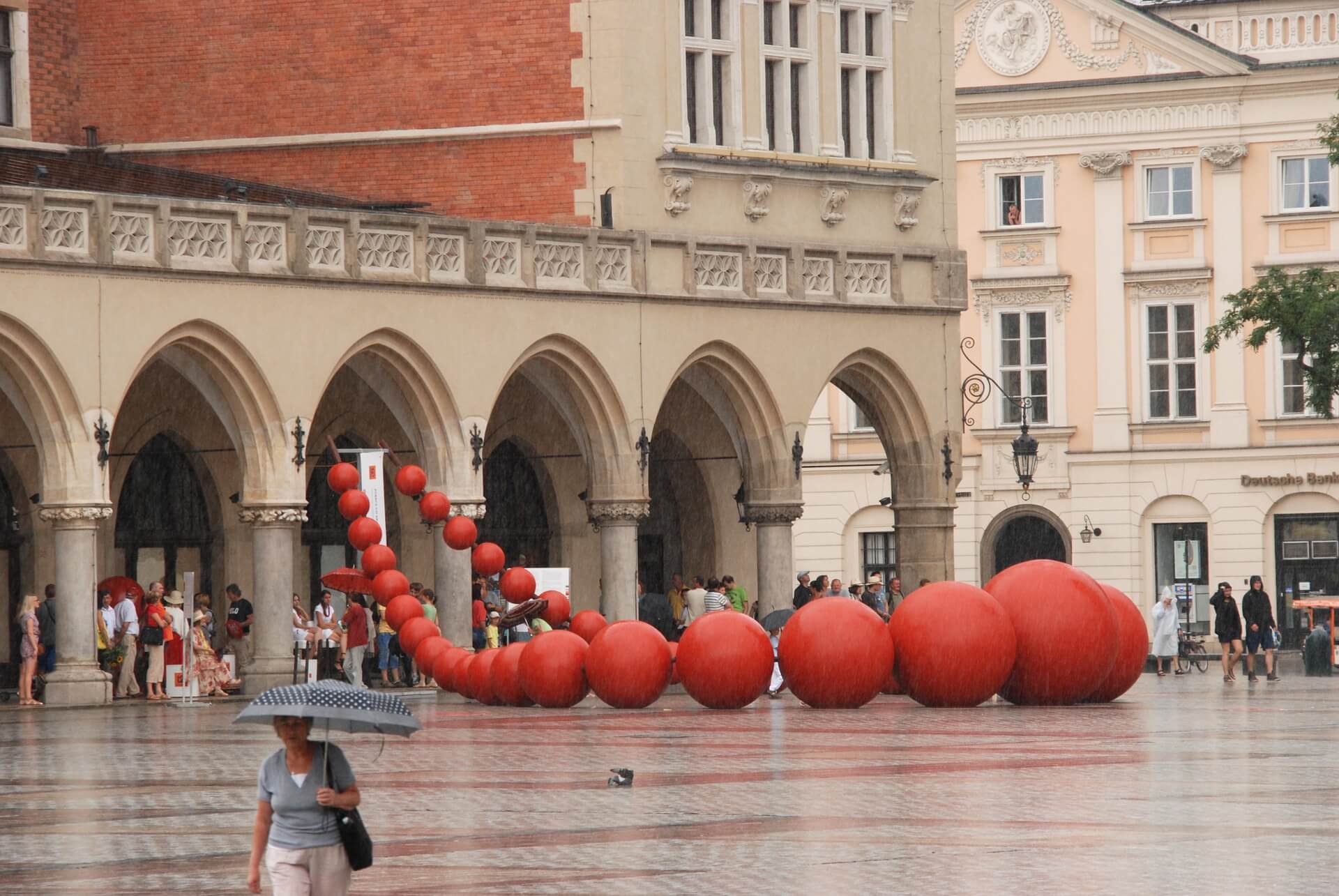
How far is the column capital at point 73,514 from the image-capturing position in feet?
107

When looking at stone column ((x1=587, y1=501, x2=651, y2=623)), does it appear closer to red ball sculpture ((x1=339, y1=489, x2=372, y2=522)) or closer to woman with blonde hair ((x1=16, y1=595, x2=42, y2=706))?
red ball sculpture ((x1=339, y1=489, x2=372, y2=522))

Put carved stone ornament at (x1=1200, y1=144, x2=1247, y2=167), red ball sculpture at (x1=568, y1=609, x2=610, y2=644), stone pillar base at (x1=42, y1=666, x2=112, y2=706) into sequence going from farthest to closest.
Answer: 1. carved stone ornament at (x1=1200, y1=144, x2=1247, y2=167)
2. stone pillar base at (x1=42, y1=666, x2=112, y2=706)
3. red ball sculpture at (x1=568, y1=609, x2=610, y2=644)

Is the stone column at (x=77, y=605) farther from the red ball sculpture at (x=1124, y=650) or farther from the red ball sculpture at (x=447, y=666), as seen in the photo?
the red ball sculpture at (x=1124, y=650)

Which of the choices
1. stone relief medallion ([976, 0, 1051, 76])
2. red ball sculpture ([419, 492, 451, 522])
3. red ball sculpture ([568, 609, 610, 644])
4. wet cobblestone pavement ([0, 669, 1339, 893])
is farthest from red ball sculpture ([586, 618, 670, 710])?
stone relief medallion ([976, 0, 1051, 76])

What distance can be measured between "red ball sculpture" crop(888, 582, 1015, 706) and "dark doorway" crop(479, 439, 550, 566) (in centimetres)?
1373

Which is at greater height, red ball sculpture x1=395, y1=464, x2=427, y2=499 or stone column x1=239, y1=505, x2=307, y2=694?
red ball sculpture x1=395, y1=464, x2=427, y2=499

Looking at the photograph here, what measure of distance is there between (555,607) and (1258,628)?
434 inches

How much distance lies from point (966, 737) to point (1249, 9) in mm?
38091

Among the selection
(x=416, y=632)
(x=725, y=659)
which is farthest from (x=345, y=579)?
(x=725, y=659)

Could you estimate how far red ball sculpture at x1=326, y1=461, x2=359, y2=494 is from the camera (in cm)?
3356

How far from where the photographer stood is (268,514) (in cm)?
3472

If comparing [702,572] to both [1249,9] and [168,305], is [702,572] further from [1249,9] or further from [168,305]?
[1249,9]

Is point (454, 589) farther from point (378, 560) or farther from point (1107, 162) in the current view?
point (1107, 162)

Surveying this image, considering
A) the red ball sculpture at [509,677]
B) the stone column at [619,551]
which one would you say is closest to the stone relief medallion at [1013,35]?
the stone column at [619,551]
